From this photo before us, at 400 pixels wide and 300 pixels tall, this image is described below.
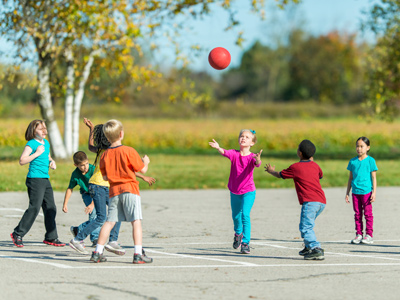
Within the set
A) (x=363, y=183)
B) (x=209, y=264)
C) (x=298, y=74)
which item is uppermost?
(x=298, y=74)

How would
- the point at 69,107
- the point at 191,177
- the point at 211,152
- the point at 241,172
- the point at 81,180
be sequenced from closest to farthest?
the point at 241,172, the point at 81,180, the point at 191,177, the point at 69,107, the point at 211,152

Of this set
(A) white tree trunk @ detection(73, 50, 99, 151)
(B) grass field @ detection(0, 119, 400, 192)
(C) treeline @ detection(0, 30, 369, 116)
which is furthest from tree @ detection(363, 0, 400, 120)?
(C) treeline @ detection(0, 30, 369, 116)

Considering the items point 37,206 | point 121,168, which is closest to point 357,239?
point 121,168

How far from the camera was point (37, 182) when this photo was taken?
29.9 ft

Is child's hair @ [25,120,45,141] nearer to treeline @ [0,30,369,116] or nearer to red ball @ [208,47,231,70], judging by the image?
red ball @ [208,47,231,70]

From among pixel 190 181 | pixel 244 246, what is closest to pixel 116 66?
pixel 190 181

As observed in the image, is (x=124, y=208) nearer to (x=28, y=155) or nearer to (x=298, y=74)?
(x=28, y=155)

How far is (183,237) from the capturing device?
1023 cm

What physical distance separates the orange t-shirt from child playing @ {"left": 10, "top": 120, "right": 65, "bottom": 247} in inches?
61.4

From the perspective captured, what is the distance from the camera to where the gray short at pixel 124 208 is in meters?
7.73

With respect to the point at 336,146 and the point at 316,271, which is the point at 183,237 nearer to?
the point at 316,271

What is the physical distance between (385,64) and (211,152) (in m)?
11.0

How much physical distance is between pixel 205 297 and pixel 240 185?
2.86m

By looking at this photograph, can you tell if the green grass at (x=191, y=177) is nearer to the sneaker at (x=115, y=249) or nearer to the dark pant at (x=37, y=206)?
the dark pant at (x=37, y=206)
